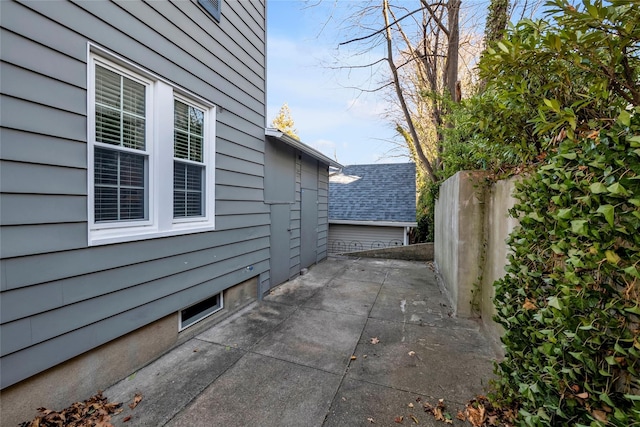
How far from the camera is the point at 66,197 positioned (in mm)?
2125

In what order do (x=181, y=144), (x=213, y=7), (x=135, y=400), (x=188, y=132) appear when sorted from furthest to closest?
(x=213, y=7) → (x=188, y=132) → (x=181, y=144) → (x=135, y=400)

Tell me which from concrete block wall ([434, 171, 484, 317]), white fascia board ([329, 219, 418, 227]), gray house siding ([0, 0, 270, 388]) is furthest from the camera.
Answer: white fascia board ([329, 219, 418, 227])

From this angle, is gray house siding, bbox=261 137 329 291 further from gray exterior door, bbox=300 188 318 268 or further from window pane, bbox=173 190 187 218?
window pane, bbox=173 190 187 218

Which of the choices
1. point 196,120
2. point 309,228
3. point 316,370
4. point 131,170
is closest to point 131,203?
point 131,170

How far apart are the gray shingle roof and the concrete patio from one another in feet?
21.0

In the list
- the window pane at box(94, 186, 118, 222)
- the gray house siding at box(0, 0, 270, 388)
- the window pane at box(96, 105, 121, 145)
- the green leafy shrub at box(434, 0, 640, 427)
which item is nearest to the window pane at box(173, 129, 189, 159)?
the gray house siding at box(0, 0, 270, 388)

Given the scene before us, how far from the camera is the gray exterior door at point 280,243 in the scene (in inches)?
209

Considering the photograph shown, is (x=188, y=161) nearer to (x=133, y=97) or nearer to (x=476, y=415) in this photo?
(x=133, y=97)

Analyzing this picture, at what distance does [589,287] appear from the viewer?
1342 millimetres

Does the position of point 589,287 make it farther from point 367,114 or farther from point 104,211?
point 367,114

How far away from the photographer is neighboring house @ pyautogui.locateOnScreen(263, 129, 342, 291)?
5249 mm

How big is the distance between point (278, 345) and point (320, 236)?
4.85 metres

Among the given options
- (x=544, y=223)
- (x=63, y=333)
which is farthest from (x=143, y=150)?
(x=544, y=223)

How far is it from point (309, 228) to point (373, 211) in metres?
4.65
